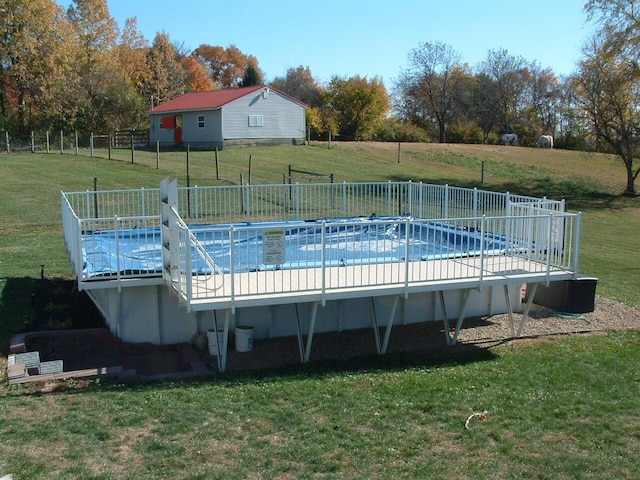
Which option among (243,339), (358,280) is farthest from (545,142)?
(243,339)

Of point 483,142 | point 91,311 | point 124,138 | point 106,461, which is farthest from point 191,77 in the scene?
point 106,461

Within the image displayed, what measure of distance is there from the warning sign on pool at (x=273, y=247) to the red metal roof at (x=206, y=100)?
107 feet

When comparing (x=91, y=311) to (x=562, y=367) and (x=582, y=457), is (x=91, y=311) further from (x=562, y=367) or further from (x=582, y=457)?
(x=582, y=457)

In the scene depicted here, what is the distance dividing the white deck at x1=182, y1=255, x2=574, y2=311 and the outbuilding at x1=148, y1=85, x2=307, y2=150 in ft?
102

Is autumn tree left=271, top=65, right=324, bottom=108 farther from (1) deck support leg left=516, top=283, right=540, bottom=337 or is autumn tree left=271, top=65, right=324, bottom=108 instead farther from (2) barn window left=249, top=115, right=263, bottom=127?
(1) deck support leg left=516, top=283, right=540, bottom=337

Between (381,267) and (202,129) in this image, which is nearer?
(381,267)

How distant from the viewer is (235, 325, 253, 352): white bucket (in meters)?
9.19

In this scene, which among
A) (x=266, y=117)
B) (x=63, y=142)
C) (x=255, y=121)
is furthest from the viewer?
(x=266, y=117)

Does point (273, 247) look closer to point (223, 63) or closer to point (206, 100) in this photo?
point (206, 100)

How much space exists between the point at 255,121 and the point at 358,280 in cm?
3340

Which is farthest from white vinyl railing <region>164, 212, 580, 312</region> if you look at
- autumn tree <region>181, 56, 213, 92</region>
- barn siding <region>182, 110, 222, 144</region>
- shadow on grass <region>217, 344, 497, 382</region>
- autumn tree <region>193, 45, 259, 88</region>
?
autumn tree <region>193, 45, 259, 88</region>

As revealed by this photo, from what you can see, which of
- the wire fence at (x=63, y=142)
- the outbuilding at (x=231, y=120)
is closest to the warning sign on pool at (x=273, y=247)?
the wire fence at (x=63, y=142)

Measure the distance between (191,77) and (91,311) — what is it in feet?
191

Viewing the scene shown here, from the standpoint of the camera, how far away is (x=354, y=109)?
2197 inches
